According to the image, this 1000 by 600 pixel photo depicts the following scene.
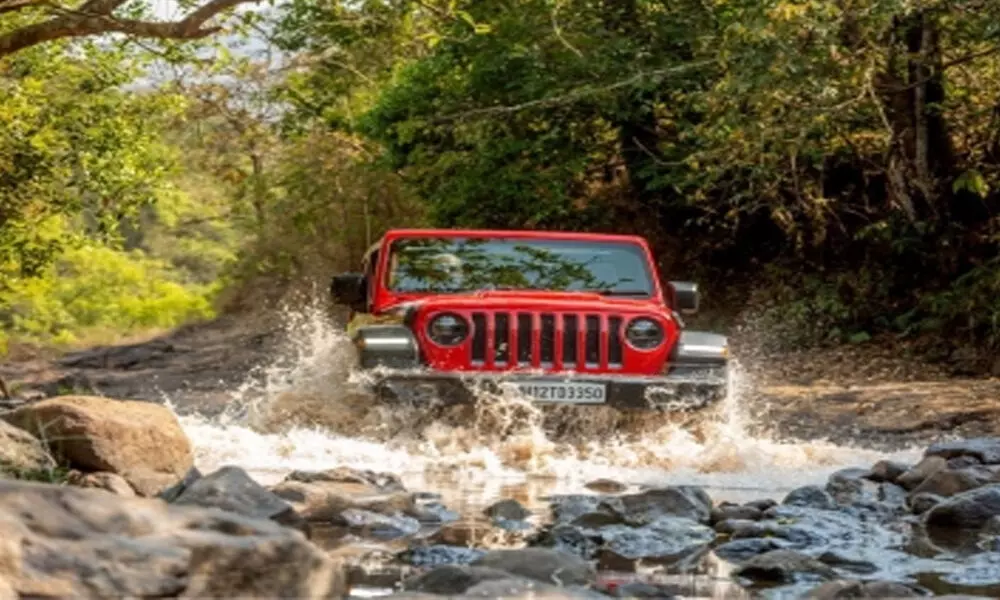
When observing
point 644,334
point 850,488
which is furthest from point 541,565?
point 644,334

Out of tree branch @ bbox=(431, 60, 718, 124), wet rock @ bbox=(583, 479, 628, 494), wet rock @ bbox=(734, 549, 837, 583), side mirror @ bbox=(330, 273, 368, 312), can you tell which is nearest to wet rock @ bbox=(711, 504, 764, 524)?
wet rock @ bbox=(583, 479, 628, 494)

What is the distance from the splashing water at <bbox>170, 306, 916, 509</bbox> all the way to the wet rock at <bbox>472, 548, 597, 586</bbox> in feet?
11.5

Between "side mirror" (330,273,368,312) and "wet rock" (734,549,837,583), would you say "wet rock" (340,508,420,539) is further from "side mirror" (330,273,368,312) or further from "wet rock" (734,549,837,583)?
"side mirror" (330,273,368,312)

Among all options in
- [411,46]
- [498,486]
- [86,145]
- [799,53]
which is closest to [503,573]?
[498,486]

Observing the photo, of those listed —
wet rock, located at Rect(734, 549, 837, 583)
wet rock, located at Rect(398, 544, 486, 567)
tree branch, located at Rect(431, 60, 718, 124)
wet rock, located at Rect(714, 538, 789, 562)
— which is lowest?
wet rock, located at Rect(714, 538, 789, 562)

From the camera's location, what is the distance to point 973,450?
10.4 metres

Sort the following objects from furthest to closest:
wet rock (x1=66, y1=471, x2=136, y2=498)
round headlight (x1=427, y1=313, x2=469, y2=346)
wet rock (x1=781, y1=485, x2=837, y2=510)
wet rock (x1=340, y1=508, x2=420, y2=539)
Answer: round headlight (x1=427, y1=313, x2=469, y2=346)
wet rock (x1=781, y1=485, x2=837, y2=510)
wet rock (x1=66, y1=471, x2=136, y2=498)
wet rock (x1=340, y1=508, x2=420, y2=539)

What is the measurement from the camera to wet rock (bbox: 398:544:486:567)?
260 inches

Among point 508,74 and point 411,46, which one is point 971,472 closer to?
point 508,74

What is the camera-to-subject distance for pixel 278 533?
16.4ft

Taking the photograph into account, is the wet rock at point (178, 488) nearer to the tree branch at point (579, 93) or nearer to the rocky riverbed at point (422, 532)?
the rocky riverbed at point (422, 532)

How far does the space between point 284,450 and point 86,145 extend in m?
9.19

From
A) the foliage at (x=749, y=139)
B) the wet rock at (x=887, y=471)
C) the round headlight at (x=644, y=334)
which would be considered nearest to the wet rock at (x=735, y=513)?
the wet rock at (x=887, y=471)

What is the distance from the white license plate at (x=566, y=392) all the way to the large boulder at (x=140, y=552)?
17.8 feet
